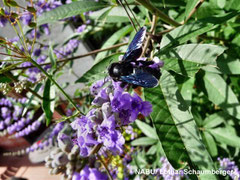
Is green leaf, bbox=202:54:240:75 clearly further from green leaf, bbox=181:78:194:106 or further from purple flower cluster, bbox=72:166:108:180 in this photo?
purple flower cluster, bbox=72:166:108:180

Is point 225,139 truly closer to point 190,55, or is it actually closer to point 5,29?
point 190,55

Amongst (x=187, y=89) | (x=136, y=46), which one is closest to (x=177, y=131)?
(x=136, y=46)

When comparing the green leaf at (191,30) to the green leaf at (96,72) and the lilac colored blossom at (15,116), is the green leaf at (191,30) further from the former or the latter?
the lilac colored blossom at (15,116)

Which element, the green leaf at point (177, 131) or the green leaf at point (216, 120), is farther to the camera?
the green leaf at point (216, 120)

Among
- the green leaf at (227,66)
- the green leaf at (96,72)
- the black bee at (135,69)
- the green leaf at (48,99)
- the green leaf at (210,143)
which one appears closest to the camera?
the black bee at (135,69)

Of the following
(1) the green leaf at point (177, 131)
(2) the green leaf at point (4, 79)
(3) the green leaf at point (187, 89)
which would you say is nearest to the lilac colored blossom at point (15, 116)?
(2) the green leaf at point (4, 79)

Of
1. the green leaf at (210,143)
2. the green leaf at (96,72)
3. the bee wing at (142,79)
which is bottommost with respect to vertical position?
the green leaf at (210,143)

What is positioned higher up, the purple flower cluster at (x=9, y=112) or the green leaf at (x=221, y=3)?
the green leaf at (x=221, y=3)

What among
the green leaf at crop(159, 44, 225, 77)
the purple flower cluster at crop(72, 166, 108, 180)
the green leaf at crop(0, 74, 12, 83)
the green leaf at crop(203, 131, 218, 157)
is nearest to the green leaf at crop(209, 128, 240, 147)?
the green leaf at crop(203, 131, 218, 157)
